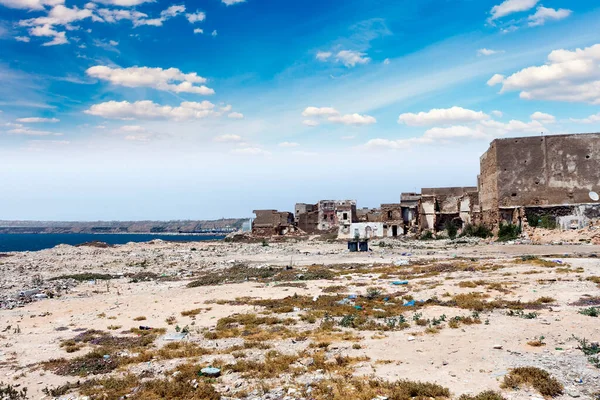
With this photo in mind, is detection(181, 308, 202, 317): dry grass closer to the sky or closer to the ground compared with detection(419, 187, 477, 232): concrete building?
closer to the ground

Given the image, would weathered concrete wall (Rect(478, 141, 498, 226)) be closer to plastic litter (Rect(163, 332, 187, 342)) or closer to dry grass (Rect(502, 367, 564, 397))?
plastic litter (Rect(163, 332, 187, 342))

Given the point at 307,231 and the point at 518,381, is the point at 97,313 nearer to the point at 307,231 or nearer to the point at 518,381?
the point at 518,381

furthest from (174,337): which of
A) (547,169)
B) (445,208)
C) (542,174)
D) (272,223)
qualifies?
(272,223)

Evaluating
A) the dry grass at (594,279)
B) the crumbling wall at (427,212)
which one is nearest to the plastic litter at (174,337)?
the dry grass at (594,279)

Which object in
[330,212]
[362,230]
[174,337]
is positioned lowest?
[174,337]

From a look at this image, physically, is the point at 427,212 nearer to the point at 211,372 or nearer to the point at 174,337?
the point at 174,337

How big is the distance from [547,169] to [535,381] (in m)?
33.2

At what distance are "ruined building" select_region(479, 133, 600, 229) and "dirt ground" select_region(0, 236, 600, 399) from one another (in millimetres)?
16375

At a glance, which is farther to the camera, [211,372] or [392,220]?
[392,220]

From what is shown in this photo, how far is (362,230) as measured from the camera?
54.6 m

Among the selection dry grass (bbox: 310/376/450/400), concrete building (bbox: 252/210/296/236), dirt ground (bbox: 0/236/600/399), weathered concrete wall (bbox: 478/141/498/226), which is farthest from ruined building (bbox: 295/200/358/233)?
dry grass (bbox: 310/376/450/400)

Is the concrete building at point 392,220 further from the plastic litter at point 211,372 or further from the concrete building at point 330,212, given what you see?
the plastic litter at point 211,372

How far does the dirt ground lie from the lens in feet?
24.4

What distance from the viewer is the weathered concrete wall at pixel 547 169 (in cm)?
3441
